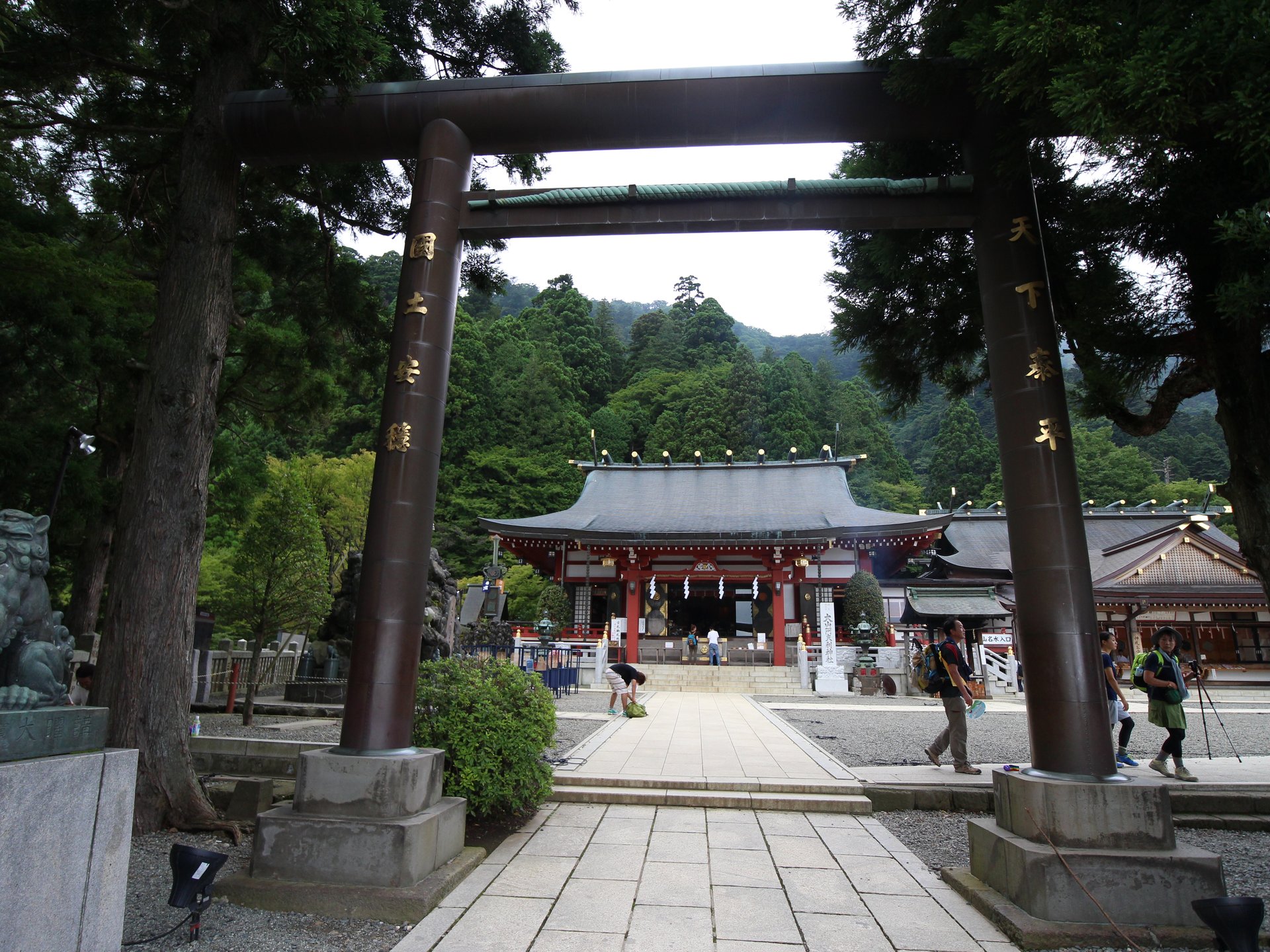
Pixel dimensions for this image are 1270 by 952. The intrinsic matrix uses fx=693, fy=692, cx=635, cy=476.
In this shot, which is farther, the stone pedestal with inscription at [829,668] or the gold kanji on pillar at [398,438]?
the stone pedestal with inscription at [829,668]

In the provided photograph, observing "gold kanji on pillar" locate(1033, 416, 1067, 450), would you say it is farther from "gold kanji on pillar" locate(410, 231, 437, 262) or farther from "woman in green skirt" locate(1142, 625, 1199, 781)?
"woman in green skirt" locate(1142, 625, 1199, 781)

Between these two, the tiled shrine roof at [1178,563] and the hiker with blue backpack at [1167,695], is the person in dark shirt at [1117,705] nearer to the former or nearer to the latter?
the hiker with blue backpack at [1167,695]

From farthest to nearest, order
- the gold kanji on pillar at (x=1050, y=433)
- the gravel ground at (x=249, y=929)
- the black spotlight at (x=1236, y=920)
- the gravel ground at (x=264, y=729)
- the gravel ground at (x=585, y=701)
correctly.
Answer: the gravel ground at (x=585, y=701) < the gravel ground at (x=264, y=729) < the gold kanji on pillar at (x=1050, y=433) < the gravel ground at (x=249, y=929) < the black spotlight at (x=1236, y=920)

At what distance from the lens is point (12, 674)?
7.75 feet

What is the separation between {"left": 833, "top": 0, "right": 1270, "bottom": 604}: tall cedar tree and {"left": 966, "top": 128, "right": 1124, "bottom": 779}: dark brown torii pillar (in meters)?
0.40

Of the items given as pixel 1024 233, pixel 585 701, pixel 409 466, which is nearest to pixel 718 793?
pixel 409 466

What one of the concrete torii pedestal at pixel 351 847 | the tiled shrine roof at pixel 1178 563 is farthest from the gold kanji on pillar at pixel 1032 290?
the tiled shrine roof at pixel 1178 563

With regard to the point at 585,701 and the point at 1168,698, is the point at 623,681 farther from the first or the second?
the point at 1168,698

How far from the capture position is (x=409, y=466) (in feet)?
12.9

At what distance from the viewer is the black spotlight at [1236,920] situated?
2418 mm

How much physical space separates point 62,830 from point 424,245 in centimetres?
330

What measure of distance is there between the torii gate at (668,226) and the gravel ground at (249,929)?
76 centimetres

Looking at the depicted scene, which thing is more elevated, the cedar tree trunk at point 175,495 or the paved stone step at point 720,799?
the cedar tree trunk at point 175,495

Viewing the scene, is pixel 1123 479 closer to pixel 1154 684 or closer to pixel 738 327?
pixel 1154 684
